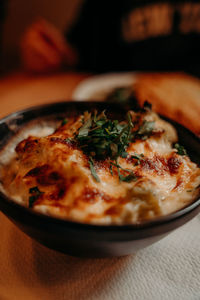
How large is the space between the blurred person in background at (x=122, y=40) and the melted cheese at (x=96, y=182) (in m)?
2.30

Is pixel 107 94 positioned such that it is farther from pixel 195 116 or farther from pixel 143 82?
pixel 195 116

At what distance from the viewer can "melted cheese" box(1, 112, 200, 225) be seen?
983mm

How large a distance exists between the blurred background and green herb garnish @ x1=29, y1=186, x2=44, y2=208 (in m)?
5.36

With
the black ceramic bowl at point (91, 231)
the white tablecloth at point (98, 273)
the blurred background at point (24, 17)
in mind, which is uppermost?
the blurred background at point (24, 17)

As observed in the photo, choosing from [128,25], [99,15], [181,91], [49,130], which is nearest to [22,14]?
[99,15]

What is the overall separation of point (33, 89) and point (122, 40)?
1.33m

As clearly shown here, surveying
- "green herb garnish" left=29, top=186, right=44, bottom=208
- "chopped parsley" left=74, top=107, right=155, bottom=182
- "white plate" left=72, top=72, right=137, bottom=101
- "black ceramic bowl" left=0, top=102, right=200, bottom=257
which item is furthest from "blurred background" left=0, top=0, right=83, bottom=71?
"black ceramic bowl" left=0, top=102, right=200, bottom=257

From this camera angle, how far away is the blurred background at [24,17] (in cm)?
604

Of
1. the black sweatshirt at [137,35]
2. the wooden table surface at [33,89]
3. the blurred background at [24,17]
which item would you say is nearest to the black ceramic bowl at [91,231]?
the wooden table surface at [33,89]

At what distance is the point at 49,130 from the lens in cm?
156

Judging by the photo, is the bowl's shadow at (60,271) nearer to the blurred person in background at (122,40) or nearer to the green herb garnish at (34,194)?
the green herb garnish at (34,194)

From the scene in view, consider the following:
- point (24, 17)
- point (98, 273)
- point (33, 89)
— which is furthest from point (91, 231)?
point (24, 17)

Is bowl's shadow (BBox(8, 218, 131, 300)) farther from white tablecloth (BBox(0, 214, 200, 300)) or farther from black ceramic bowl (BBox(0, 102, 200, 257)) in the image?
black ceramic bowl (BBox(0, 102, 200, 257))

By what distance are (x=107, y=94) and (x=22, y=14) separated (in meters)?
5.00
